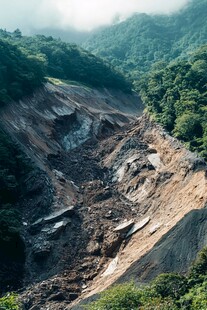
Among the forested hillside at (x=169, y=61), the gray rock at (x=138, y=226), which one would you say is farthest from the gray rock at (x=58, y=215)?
the forested hillside at (x=169, y=61)

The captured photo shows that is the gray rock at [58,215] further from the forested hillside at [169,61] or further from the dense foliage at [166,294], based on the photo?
the dense foliage at [166,294]

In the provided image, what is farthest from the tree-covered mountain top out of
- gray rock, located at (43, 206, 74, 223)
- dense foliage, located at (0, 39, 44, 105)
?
gray rock, located at (43, 206, 74, 223)

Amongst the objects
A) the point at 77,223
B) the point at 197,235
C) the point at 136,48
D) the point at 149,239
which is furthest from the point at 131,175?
the point at 136,48

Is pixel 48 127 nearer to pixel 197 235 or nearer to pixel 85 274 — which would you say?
pixel 85 274

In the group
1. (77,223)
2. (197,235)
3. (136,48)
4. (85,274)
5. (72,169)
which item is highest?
(136,48)

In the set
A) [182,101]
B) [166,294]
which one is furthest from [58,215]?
[182,101]

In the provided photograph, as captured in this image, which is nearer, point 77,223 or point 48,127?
point 77,223
